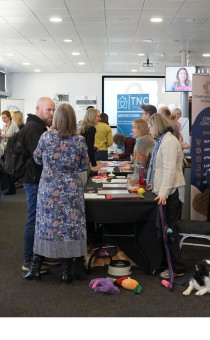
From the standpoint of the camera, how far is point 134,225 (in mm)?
3617

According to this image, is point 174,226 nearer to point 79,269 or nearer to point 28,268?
point 79,269

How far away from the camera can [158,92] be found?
15336 millimetres

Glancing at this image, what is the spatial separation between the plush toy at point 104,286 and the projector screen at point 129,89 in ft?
40.2

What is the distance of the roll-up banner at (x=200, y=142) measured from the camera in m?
4.78

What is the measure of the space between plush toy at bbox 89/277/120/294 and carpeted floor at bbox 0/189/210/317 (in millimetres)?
38

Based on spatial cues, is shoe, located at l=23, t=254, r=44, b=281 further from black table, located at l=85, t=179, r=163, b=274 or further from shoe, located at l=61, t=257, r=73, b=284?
black table, located at l=85, t=179, r=163, b=274

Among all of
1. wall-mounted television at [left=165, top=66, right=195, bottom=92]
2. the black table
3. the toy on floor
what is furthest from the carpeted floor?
wall-mounted television at [left=165, top=66, right=195, bottom=92]

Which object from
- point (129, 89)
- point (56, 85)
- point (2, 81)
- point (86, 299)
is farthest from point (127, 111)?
point (86, 299)

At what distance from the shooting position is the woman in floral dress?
10.6 feet

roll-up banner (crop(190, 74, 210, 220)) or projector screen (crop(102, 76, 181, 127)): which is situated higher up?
projector screen (crop(102, 76, 181, 127))

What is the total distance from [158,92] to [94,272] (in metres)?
12.3

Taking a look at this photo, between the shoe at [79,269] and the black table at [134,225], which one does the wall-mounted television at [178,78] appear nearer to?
the black table at [134,225]
